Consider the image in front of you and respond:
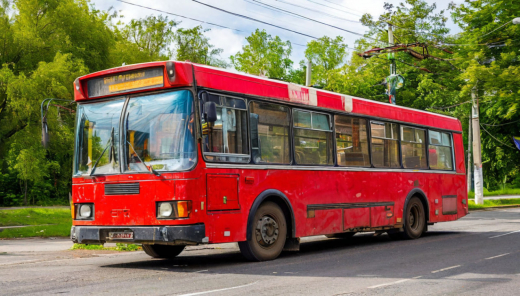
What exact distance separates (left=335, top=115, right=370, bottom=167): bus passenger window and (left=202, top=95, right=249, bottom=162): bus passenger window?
3.12 metres

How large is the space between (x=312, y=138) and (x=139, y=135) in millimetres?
3836

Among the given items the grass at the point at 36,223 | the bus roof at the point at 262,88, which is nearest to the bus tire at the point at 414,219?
the bus roof at the point at 262,88

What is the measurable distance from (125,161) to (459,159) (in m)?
11.4

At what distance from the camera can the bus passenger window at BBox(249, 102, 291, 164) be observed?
35.4 feet

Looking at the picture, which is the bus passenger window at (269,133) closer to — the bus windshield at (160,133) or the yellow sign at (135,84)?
the bus windshield at (160,133)

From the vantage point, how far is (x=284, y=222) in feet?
36.8

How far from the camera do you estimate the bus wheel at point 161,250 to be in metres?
11.6

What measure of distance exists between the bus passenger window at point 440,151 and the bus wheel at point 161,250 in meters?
8.09

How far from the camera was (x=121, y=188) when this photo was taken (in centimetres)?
994

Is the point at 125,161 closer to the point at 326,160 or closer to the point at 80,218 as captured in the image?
the point at 80,218

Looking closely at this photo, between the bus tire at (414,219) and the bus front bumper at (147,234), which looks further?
the bus tire at (414,219)

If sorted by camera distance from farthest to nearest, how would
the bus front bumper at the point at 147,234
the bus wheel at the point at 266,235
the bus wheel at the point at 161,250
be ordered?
the bus wheel at the point at 161,250, the bus wheel at the point at 266,235, the bus front bumper at the point at 147,234

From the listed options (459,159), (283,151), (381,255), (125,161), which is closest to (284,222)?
(283,151)

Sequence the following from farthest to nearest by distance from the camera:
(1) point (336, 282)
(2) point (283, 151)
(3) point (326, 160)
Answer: (3) point (326, 160), (2) point (283, 151), (1) point (336, 282)
